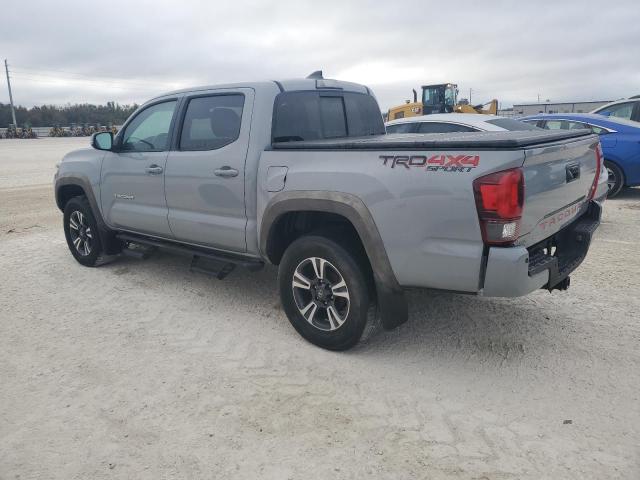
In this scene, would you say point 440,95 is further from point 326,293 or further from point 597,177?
point 326,293

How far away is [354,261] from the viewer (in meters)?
3.38

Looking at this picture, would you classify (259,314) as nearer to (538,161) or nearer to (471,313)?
(471,313)

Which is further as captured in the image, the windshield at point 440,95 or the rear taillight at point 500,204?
the windshield at point 440,95

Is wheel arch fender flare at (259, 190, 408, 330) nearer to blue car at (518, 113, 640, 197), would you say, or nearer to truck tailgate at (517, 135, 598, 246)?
truck tailgate at (517, 135, 598, 246)

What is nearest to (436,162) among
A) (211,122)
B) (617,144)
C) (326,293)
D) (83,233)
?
(326,293)

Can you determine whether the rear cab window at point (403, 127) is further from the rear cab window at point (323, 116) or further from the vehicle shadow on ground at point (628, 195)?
the vehicle shadow on ground at point (628, 195)

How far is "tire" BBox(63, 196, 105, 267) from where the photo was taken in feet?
18.5

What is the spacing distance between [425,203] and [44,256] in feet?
17.6

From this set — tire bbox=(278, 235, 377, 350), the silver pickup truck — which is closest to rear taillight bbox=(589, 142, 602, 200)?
the silver pickup truck

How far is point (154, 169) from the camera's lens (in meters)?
4.65

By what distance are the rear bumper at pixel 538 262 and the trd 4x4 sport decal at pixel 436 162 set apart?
0.49 meters

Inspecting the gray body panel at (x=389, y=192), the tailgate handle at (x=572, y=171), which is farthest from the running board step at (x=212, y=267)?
the tailgate handle at (x=572, y=171)

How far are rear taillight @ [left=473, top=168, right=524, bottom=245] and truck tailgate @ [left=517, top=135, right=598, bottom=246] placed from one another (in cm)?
9

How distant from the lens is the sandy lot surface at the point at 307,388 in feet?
8.28
